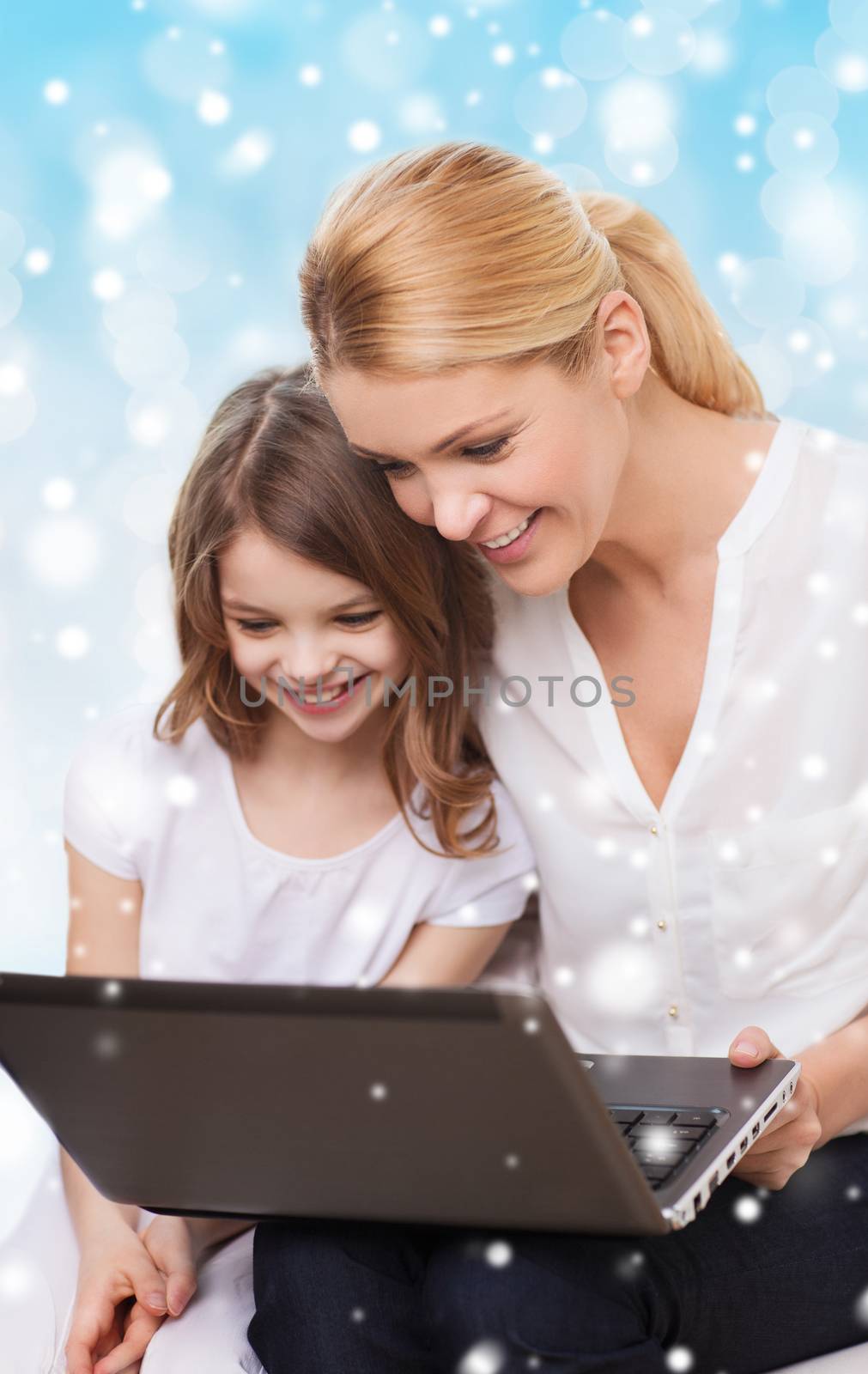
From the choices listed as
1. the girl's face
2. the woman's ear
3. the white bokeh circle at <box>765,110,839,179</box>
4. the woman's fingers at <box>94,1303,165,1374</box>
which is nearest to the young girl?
the girl's face

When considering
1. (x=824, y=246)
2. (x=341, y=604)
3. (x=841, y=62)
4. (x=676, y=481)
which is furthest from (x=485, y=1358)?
(x=841, y=62)

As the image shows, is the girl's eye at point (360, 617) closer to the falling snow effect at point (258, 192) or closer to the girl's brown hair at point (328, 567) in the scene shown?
the girl's brown hair at point (328, 567)

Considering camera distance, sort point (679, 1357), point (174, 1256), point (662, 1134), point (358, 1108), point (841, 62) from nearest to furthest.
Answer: point (358, 1108) < point (662, 1134) < point (679, 1357) < point (174, 1256) < point (841, 62)

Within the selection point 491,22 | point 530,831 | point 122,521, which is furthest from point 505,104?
point 530,831

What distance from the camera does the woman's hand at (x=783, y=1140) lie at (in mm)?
1146

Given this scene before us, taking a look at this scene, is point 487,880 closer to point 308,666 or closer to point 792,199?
point 308,666

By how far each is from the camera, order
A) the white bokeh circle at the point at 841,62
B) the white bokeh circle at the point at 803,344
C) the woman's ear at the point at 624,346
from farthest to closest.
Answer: the white bokeh circle at the point at 803,344 < the white bokeh circle at the point at 841,62 < the woman's ear at the point at 624,346

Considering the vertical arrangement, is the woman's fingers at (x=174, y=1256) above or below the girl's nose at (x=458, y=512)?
below

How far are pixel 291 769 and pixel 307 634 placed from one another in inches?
10.0

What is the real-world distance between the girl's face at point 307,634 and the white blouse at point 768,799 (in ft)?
0.74

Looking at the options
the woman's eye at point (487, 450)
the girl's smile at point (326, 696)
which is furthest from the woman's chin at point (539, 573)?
the girl's smile at point (326, 696)

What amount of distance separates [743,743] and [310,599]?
426mm

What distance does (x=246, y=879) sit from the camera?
156 cm

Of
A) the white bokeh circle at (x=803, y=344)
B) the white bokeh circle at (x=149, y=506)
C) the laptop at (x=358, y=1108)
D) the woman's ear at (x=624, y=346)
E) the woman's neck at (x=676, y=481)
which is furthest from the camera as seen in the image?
the white bokeh circle at (x=149, y=506)
